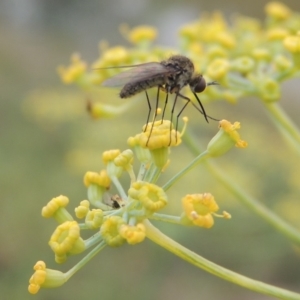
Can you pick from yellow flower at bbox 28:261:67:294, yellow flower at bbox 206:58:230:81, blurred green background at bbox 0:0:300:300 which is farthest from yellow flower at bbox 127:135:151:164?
blurred green background at bbox 0:0:300:300

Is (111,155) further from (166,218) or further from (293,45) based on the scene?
(293,45)

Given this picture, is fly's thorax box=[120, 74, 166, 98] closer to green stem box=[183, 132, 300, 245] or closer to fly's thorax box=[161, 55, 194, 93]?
fly's thorax box=[161, 55, 194, 93]

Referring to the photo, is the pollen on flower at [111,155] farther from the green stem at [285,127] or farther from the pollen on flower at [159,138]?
the green stem at [285,127]

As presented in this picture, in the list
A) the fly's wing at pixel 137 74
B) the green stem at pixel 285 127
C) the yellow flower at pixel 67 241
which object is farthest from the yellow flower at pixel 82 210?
the green stem at pixel 285 127

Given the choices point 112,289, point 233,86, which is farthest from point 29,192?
point 233,86

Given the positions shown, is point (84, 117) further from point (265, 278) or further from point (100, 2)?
point (100, 2)

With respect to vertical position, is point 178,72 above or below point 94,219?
above

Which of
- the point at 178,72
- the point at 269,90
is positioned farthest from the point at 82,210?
the point at 269,90
